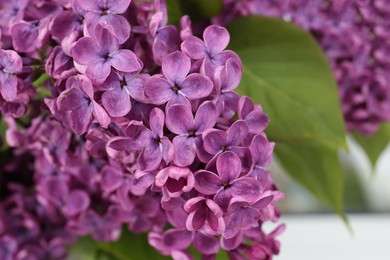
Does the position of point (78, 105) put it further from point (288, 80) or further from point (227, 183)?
point (288, 80)

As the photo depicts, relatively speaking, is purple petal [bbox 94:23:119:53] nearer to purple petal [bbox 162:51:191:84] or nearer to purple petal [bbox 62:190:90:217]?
purple petal [bbox 162:51:191:84]

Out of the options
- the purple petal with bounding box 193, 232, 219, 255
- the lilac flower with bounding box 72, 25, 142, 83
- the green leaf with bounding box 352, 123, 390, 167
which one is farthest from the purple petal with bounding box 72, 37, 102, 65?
the green leaf with bounding box 352, 123, 390, 167

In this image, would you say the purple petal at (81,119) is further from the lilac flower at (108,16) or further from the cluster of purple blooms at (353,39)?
the cluster of purple blooms at (353,39)

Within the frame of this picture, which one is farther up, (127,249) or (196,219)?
(196,219)

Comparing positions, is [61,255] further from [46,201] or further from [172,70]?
[172,70]

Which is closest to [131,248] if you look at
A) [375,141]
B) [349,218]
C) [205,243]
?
[205,243]

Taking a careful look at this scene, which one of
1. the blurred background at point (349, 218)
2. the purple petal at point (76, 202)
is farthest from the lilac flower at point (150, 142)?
the blurred background at point (349, 218)

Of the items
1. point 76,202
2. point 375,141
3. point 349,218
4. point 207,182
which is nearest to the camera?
point 207,182
